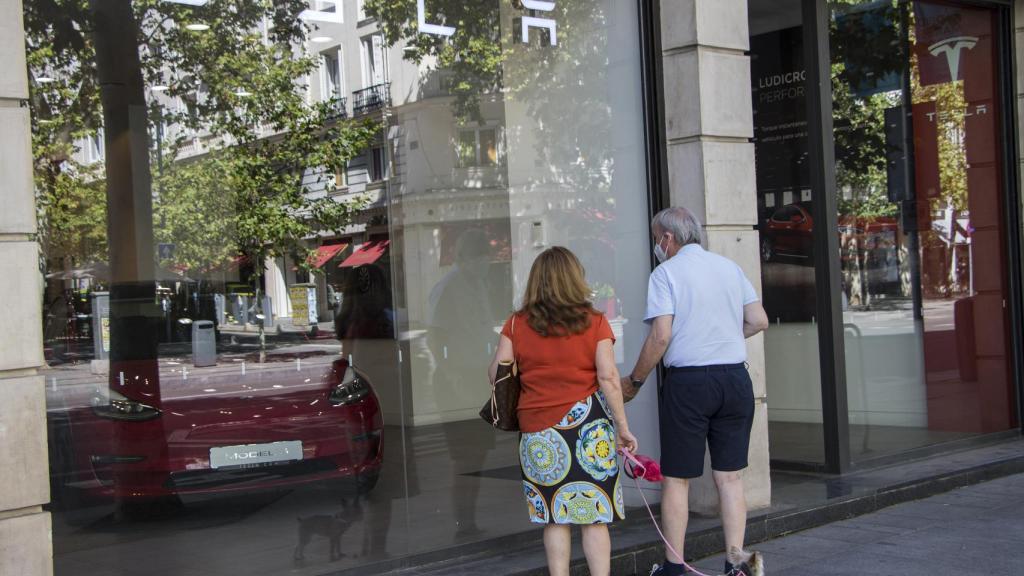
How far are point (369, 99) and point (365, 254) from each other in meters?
0.87

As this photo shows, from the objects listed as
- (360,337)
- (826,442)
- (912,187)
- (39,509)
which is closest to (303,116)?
(360,337)

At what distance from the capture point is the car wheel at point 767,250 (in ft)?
32.3

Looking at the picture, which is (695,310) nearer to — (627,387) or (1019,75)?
(627,387)

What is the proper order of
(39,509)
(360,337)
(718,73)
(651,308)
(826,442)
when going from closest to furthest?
(39,509) → (651,308) → (360,337) → (718,73) → (826,442)

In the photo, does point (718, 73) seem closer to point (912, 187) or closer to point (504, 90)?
point (504, 90)

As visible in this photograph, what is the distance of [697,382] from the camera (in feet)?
17.9

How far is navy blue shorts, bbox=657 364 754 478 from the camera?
546cm

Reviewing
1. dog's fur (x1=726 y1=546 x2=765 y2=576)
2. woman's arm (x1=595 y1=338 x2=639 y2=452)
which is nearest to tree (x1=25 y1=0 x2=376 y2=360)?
woman's arm (x1=595 y1=338 x2=639 y2=452)

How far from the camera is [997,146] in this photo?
32.1ft

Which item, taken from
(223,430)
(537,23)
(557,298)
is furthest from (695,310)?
(223,430)

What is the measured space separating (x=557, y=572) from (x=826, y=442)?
386 cm

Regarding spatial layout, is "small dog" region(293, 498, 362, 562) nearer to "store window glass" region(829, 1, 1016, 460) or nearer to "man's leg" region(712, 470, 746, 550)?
"man's leg" region(712, 470, 746, 550)

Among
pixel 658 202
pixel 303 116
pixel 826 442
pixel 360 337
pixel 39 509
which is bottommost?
pixel 826 442

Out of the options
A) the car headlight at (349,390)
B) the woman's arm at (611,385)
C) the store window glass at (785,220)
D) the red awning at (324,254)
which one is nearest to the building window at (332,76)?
the red awning at (324,254)
